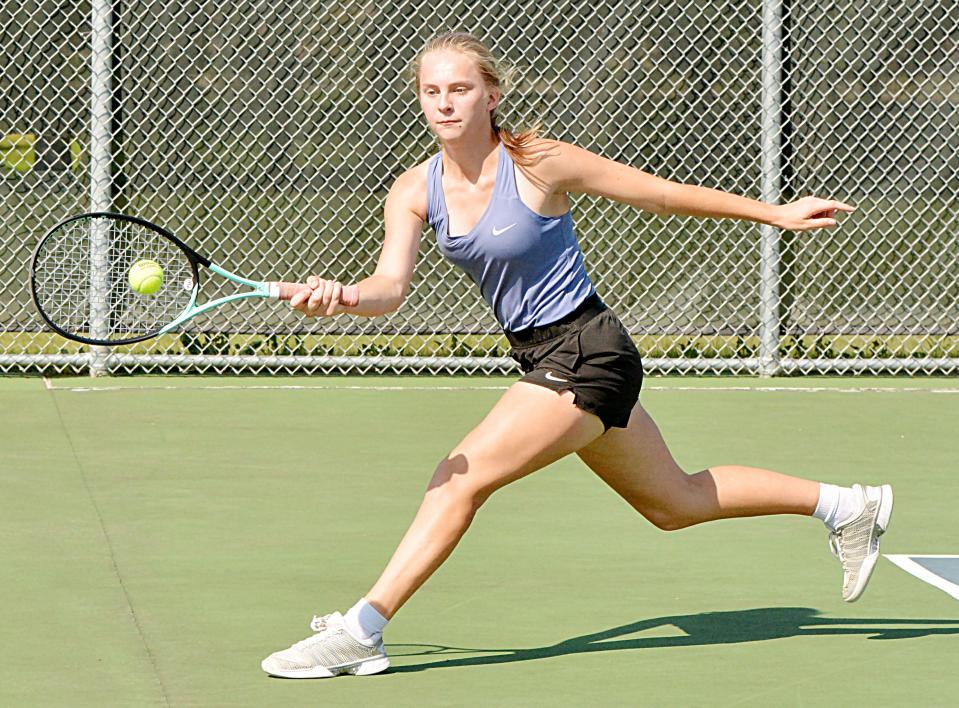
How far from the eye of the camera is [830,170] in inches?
376

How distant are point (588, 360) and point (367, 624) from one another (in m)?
0.83

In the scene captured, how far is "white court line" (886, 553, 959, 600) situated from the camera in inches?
202

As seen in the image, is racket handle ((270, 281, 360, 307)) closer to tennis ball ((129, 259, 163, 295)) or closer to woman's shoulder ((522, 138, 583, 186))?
woman's shoulder ((522, 138, 583, 186))

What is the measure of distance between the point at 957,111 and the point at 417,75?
590cm

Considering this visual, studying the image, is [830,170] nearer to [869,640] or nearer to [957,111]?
[957,111]

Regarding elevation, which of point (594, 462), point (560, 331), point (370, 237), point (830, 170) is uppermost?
point (830, 170)

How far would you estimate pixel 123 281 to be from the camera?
21.2 ft

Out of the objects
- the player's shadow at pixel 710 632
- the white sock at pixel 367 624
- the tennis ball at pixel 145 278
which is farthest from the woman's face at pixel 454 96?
the player's shadow at pixel 710 632

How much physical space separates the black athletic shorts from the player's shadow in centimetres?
57

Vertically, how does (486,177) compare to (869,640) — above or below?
above

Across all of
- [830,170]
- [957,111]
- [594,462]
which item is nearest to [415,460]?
[594,462]

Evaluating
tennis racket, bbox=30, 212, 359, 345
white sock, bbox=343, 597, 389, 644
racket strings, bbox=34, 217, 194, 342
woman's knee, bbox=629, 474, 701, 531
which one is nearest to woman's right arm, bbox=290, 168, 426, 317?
tennis racket, bbox=30, 212, 359, 345

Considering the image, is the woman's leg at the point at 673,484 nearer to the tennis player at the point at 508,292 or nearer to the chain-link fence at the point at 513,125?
the tennis player at the point at 508,292

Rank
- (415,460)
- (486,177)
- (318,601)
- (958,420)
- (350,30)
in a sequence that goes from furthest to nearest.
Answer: (350,30) → (958,420) → (415,460) → (318,601) → (486,177)
